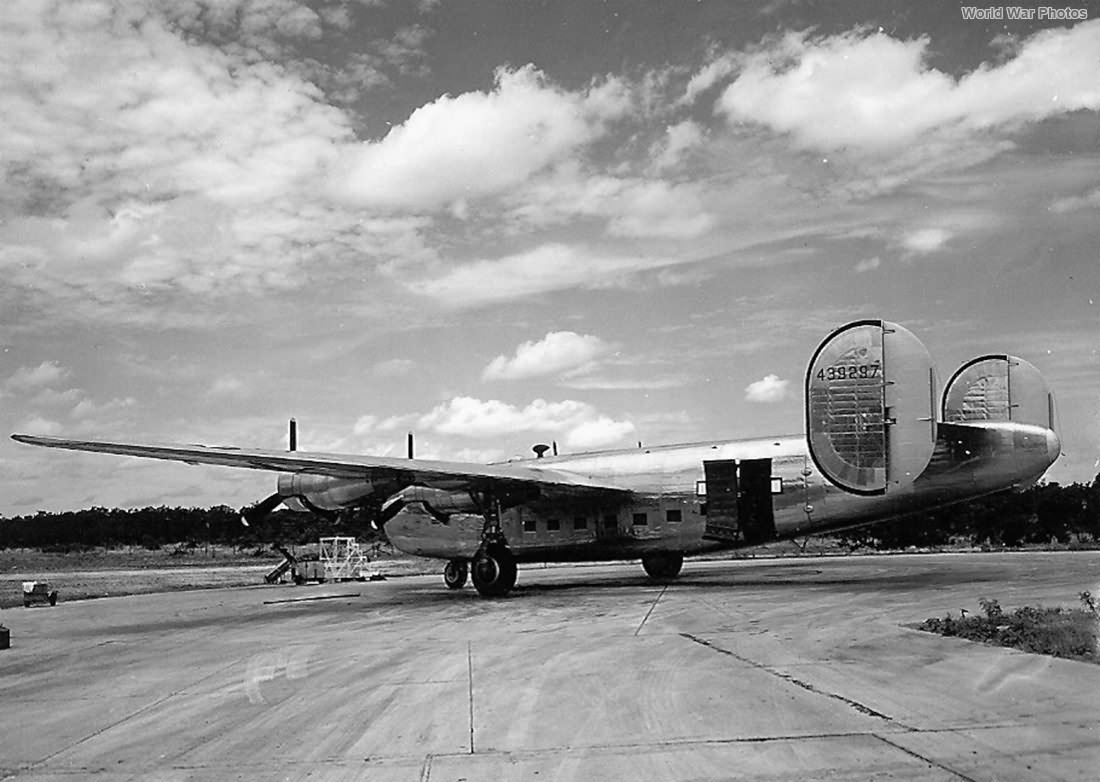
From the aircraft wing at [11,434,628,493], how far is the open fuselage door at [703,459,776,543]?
84.1 inches

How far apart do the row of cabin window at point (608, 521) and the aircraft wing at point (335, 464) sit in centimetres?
79

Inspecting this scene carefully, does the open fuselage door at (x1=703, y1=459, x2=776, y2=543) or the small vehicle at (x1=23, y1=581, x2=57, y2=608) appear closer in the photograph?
the open fuselage door at (x1=703, y1=459, x2=776, y2=543)

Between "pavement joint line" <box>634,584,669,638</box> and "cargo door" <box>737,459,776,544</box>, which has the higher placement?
"cargo door" <box>737,459,776,544</box>

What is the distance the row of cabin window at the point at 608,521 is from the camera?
22.5 m

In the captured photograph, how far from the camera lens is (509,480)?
21.3m

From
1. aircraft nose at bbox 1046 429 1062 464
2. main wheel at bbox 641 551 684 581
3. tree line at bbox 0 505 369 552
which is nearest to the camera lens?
aircraft nose at bbox 1046 429 1062 464

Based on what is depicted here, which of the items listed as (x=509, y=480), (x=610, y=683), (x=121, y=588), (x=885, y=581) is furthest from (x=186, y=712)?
(x=121, y=588)

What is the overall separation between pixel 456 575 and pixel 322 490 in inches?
198

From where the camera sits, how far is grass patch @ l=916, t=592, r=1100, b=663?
10.6 m

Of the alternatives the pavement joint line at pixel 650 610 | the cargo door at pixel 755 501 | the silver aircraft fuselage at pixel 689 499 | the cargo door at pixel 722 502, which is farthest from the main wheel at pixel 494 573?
the cargo door at pixel 755 501

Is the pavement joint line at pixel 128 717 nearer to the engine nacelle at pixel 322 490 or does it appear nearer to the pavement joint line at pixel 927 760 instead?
the pavement joint line at pixel 927 760

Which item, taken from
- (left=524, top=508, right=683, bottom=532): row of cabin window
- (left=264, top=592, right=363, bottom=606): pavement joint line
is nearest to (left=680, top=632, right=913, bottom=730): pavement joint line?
(left=524, top=508, right=683, bottom=532): row of cabin window

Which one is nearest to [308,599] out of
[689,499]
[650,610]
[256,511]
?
[256,511]

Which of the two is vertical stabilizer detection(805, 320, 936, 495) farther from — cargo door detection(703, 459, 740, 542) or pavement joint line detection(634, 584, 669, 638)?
pavement joint line detection(634, 584, 669, 638)
